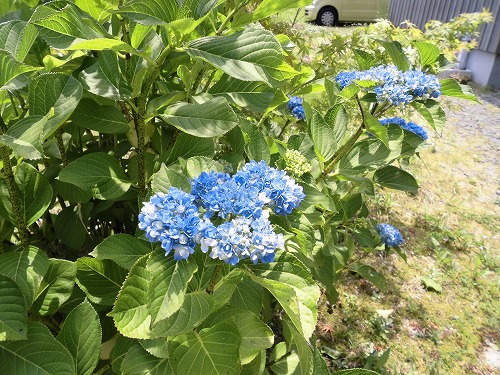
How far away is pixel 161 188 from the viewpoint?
1028mm

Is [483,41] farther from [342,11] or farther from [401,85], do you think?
[401,85]

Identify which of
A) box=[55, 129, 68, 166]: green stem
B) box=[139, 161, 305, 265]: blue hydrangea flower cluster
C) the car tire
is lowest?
the car tire

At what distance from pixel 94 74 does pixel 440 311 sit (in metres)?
2.66

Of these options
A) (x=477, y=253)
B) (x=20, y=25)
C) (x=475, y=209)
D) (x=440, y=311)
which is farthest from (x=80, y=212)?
(x=475, y=209)

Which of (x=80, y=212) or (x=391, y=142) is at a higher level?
(x=391, y=142)

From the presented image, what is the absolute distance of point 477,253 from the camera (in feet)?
11.5

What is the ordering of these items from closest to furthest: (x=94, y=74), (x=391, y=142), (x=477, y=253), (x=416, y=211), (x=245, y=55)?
(x=245, y=55)
(x=94, y=74)
(x=391, y=142)
(x=477, y=253)
(x=416, y=211)

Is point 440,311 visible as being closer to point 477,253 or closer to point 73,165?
point 477,253

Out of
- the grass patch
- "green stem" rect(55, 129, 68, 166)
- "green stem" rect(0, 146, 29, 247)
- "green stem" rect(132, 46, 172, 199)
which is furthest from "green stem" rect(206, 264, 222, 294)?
the grass patch

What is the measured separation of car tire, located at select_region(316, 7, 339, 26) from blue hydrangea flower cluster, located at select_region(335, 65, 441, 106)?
1261cm

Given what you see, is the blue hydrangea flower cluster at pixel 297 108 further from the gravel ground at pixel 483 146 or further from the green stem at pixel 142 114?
the gravel ground at pixel 483 146

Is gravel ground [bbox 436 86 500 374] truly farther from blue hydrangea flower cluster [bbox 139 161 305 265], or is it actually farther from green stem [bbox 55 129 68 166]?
green stem [bbox 55 129 68 166]

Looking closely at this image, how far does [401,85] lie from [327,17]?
12.9 meters

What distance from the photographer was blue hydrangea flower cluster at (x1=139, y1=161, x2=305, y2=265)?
2.83 feet
